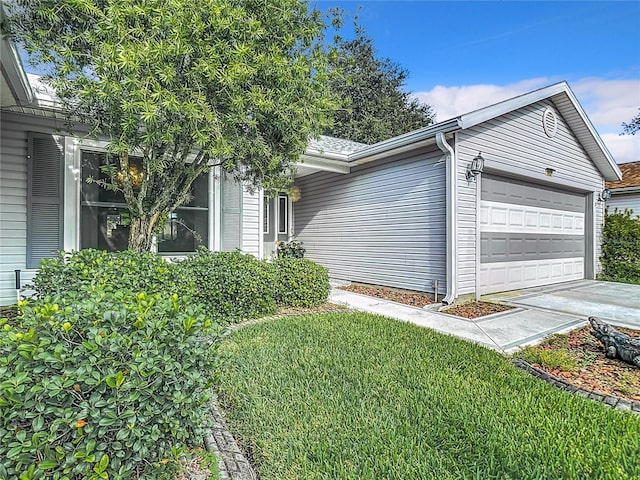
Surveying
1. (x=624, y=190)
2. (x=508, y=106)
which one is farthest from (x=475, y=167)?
(x=624, y=190)

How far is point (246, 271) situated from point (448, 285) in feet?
13.1

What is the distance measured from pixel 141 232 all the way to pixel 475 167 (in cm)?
622

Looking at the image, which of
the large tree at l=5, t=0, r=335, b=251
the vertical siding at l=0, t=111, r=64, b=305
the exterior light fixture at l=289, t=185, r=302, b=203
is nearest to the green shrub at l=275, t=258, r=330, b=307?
the large tree at l=5, t=0, r=335, b=251

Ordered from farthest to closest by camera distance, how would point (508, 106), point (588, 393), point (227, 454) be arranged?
point (508, 106)
point (588, 393)
point (227, 454)

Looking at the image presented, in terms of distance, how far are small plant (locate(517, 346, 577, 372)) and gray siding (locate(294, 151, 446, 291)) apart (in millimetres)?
3064

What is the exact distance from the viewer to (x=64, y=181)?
587 centimetres

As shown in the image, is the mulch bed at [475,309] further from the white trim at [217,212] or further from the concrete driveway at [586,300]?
the white trim at [217,212]

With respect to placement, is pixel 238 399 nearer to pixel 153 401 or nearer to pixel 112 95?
pixel 153 401

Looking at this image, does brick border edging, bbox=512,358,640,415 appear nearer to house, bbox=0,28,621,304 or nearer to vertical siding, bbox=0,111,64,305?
house, bbox=0,28,621,304

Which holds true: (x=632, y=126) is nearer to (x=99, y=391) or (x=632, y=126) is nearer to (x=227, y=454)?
(x=227, y=454)

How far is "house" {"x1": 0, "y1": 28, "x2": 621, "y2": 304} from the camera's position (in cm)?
563

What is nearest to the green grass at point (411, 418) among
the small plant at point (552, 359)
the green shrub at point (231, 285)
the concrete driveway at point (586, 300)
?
the small plant at point (552, 359)

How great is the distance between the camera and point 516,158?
26.5 ft

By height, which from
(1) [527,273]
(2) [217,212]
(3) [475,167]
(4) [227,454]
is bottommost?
(4) [227,454]
